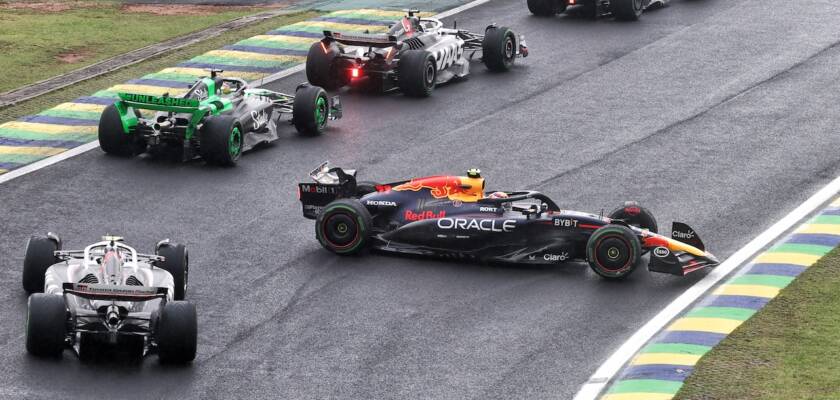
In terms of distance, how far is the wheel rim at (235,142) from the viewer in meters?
29.0

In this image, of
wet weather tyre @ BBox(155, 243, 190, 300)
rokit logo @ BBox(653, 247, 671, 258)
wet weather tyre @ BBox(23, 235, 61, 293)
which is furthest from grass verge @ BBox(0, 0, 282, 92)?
rokit logo @ BBox(653, 247, 671, 258)

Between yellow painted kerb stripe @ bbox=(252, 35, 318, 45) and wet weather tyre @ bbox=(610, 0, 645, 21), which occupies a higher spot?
wet weather tyre @ bbox=(610, 0, 645, 21)

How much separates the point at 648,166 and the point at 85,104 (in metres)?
13.2

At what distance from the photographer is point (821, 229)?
25.8 metres

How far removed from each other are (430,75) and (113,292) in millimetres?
15891

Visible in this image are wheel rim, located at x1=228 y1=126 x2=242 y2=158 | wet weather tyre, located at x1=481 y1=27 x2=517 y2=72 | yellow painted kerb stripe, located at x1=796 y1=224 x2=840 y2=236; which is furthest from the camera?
wet weather tyre, located at x1=481 y1=27 x2=517 y2=72

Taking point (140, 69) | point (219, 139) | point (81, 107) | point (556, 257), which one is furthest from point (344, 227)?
point (140, 69)

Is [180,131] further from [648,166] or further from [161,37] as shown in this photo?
[161,37]

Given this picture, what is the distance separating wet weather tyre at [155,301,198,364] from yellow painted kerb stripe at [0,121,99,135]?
44.1ft

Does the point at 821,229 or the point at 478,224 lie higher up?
the point at 478,224

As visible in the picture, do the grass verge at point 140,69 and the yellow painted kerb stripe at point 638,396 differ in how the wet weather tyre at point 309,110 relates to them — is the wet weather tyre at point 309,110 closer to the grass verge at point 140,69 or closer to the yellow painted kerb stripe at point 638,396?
the grass verge at point 140,69

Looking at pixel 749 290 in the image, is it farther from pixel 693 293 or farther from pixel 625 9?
pixel 625 9

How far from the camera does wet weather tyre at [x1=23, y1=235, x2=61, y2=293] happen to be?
2191cm

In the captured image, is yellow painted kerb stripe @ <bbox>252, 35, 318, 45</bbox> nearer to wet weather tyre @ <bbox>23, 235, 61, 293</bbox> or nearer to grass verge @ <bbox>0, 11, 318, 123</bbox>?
grass verge @ <bbox>0, 11, 318, 123</bbox>
